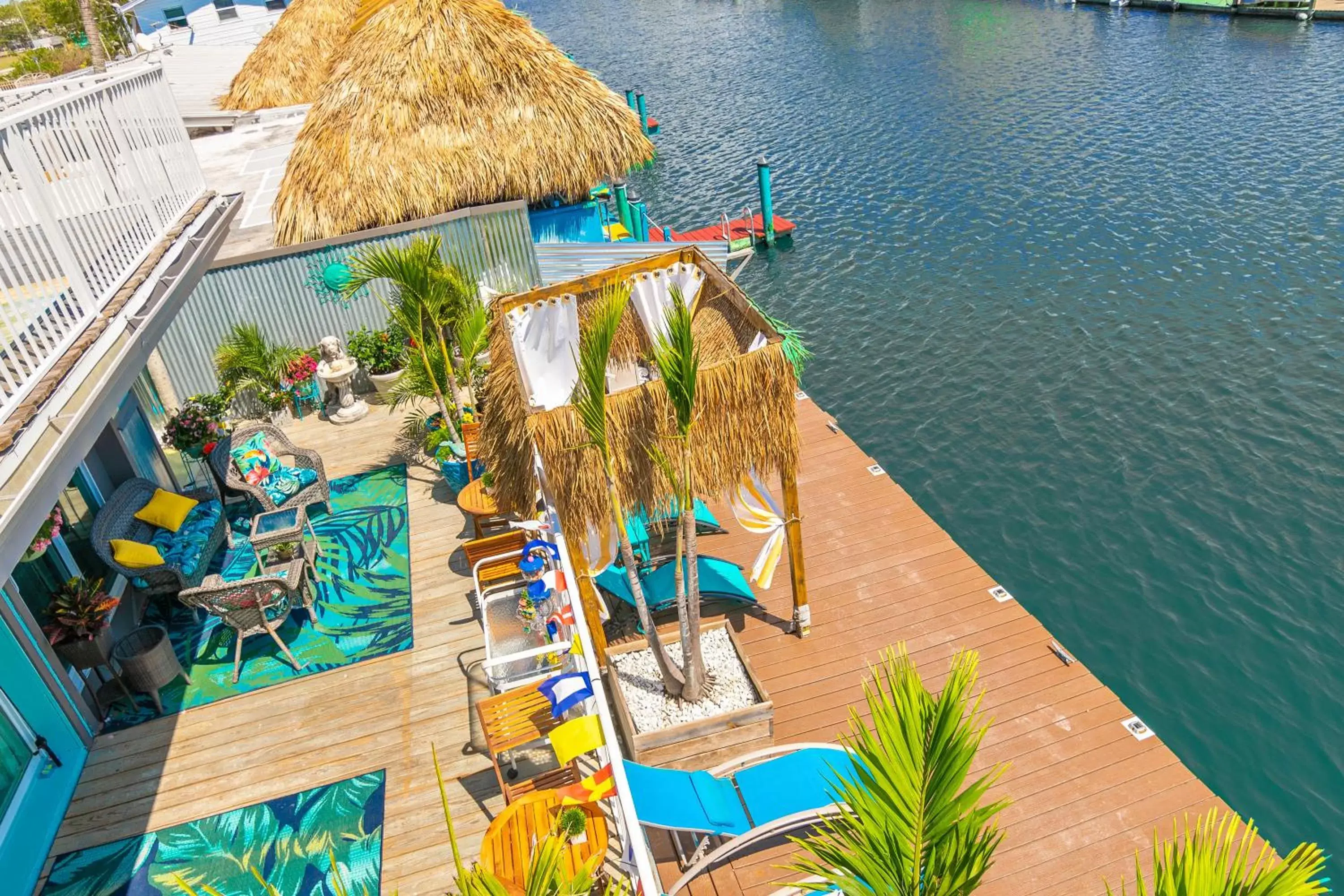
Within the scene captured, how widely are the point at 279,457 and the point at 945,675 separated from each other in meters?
9.08

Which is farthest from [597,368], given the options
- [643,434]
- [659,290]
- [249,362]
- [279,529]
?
[249,362]

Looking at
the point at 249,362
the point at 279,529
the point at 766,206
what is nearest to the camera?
the point at 279,529

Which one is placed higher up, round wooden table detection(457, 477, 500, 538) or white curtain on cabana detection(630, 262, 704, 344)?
white curtain on cabana detection(630, 262, 704, 344)

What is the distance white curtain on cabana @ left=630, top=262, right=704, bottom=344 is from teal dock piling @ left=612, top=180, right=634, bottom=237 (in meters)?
15.1

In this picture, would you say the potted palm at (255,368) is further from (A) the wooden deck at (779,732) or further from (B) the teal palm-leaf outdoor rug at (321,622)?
(A) the wooden deck at (779,732)

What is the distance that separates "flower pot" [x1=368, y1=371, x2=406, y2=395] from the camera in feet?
50.7

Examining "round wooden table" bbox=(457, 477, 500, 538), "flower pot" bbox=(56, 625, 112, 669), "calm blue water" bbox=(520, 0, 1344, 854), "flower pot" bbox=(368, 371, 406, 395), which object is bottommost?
"calm blue water" bbox=(520, 0, 1344, 854)

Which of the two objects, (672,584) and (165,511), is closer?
(672,584)

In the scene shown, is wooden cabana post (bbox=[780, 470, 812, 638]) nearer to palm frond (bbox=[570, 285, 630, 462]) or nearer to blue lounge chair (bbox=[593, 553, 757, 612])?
blue lounge chair (bbox=[593, 553, 757, 612])

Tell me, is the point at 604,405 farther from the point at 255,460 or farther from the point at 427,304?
the point at 255,460

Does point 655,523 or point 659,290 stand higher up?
point 659,290

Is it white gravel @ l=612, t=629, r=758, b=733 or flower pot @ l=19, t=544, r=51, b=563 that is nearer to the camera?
flower pot @ l=19, t=544, r=51, b=563

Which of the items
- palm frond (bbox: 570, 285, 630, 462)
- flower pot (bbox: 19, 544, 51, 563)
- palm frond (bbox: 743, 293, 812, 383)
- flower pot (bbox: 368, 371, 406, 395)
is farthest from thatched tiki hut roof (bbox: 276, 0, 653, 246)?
palm frond (bbox: 570, 285, 630, 462)

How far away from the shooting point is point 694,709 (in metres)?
9.28
